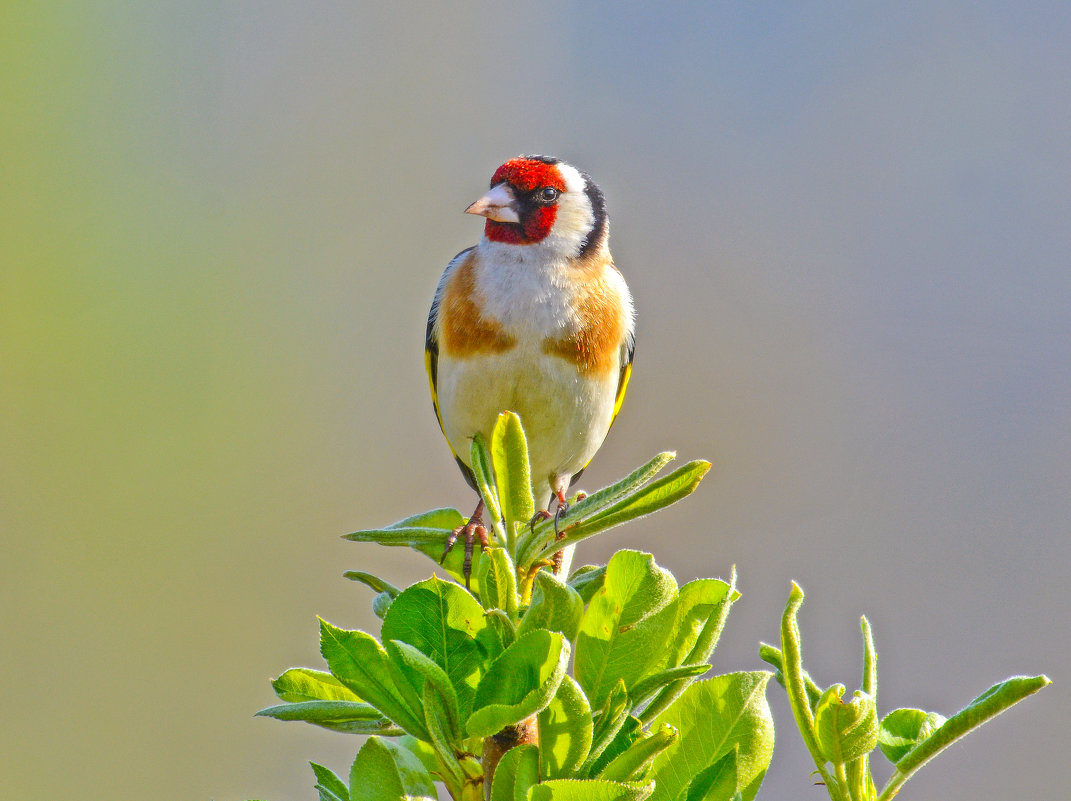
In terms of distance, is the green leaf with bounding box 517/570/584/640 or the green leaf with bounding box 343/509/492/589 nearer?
the green leaf with bounding box 517/570/584/640

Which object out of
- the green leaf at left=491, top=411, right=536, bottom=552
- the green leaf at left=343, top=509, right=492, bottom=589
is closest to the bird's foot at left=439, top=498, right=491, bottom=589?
the green leaf at left=343, top=509, right=492, bottom=589

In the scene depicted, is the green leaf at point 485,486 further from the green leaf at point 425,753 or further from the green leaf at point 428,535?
the green leaf at point 425,753

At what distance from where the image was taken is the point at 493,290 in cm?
233

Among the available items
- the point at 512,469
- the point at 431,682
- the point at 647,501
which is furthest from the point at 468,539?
the point at 431,682

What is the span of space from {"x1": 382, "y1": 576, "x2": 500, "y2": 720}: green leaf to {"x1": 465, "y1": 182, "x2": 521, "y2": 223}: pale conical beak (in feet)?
5.42

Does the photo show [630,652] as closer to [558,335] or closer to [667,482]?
[667,482]

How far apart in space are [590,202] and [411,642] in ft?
6.64

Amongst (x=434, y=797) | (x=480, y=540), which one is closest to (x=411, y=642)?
(x=434, y=797)

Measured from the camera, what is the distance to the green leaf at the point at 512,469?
103 centimetres

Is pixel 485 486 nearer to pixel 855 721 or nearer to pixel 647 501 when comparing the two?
pixel 647 501

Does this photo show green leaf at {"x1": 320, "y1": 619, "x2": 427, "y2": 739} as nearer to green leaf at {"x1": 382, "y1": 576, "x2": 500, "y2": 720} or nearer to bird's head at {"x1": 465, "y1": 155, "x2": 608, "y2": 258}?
green leaf at {"x1": 382, "y1": 576, "x2": 500, "y2": 720}

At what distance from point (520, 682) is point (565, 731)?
0.05 meters

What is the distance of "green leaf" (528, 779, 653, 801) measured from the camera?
693mm

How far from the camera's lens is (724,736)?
2.66ft
